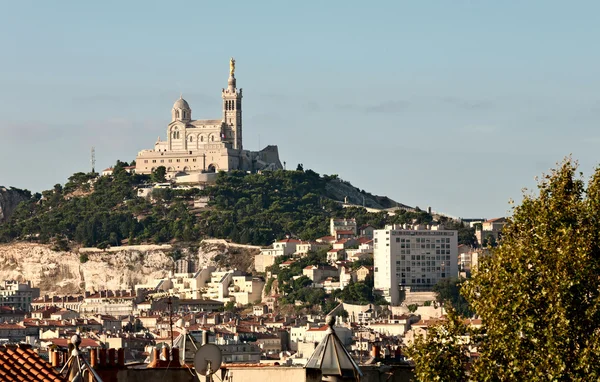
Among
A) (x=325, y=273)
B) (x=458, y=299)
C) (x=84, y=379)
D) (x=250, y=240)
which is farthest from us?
(x=250, y=240)

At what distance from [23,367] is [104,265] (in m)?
171

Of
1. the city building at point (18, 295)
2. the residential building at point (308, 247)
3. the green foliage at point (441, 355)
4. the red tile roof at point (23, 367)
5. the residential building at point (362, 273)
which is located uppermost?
the residential building at point (308, 247)

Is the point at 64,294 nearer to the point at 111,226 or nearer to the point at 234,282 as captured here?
the point at 111,226

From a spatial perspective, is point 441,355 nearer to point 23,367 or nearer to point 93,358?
point 93,358

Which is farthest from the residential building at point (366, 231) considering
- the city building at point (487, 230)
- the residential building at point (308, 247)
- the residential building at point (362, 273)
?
the residential building at point (362, 273)

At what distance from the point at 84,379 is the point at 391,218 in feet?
580

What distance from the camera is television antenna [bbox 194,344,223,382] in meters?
20.0

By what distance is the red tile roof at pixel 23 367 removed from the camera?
17.5 m

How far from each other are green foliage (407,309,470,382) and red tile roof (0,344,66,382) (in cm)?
841

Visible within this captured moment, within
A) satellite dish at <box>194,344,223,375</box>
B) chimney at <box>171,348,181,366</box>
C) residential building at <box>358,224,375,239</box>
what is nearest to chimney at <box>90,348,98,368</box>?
satellite dish at <box>194,344,223,375</box>

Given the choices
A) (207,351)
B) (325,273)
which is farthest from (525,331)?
(325,273)

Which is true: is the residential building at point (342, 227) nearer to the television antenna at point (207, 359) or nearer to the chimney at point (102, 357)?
the chimney at point (102, 357)

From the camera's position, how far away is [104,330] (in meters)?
146

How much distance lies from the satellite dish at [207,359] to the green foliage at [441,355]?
219 inches
